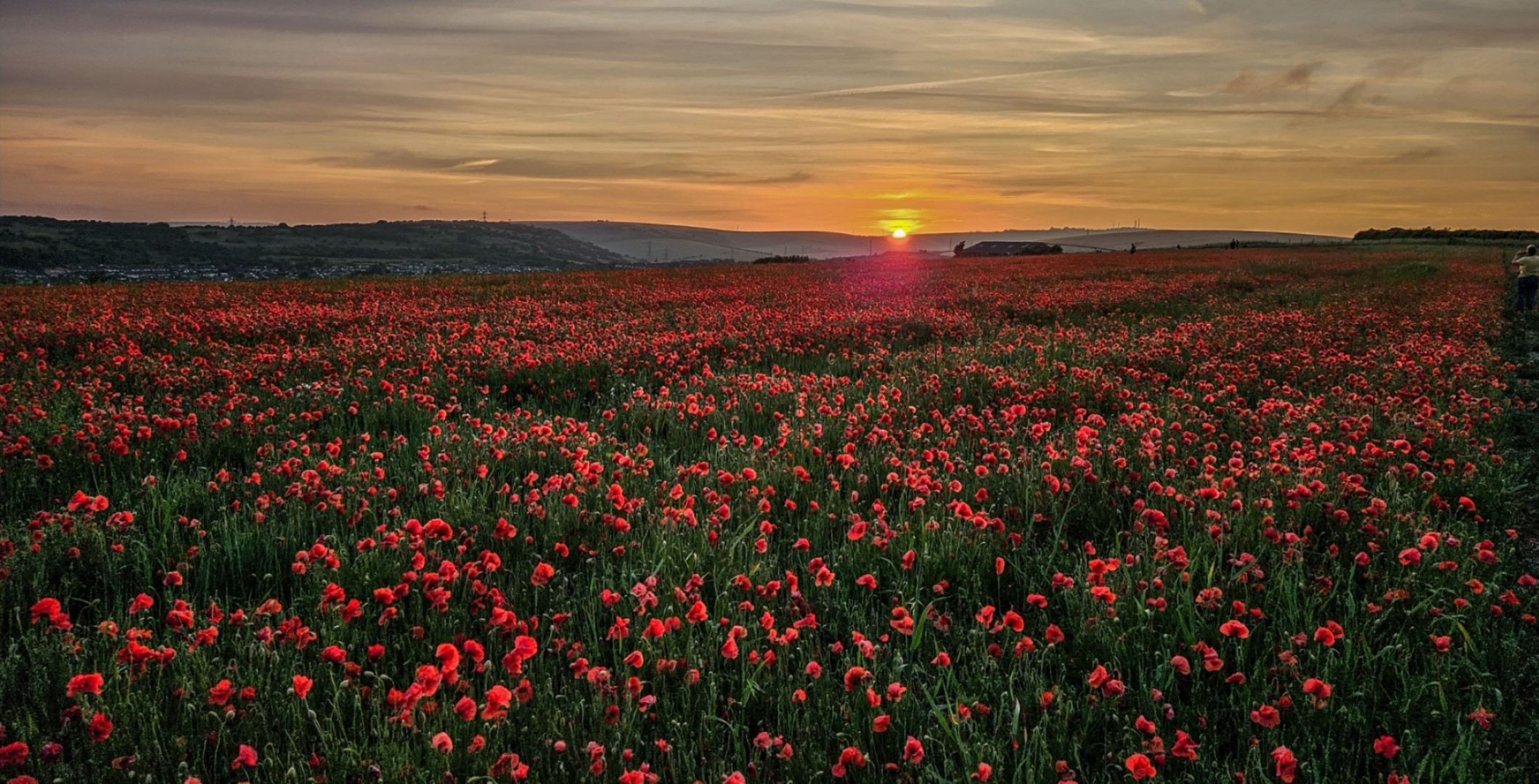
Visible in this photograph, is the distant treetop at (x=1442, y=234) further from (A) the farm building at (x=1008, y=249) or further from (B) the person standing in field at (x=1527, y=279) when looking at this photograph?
(B) the person standing in field at (x=1527, y=279)

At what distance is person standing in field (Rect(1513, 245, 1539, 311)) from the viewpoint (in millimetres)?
19484

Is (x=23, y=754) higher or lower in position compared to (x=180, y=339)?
lower

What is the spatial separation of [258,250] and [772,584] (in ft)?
316

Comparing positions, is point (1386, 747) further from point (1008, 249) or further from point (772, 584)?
point (1008, 249)

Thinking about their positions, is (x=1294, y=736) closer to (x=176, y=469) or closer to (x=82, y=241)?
(x=176, y=469)

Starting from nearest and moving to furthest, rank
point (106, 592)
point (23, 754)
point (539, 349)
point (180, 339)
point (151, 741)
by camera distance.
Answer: point (23, 754) < point (151, 741) < point (106, 592) < point (539, 349) < point (180, 339)

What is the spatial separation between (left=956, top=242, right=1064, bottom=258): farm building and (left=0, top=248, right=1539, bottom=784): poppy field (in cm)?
6158

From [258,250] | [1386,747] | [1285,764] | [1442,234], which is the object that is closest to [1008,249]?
[1442,234]

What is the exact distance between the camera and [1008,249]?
98.8 m

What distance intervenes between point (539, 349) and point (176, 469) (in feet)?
17.1

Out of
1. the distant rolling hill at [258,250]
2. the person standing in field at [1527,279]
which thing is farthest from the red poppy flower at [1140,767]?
the distant rolling hill at [258,250]

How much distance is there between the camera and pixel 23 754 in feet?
7.47

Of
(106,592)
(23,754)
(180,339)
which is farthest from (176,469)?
(180,339)

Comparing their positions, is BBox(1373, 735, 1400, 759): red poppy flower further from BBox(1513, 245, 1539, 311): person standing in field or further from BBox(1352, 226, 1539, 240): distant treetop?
BBox(1352, 226, 1539, 240): distant treetop
